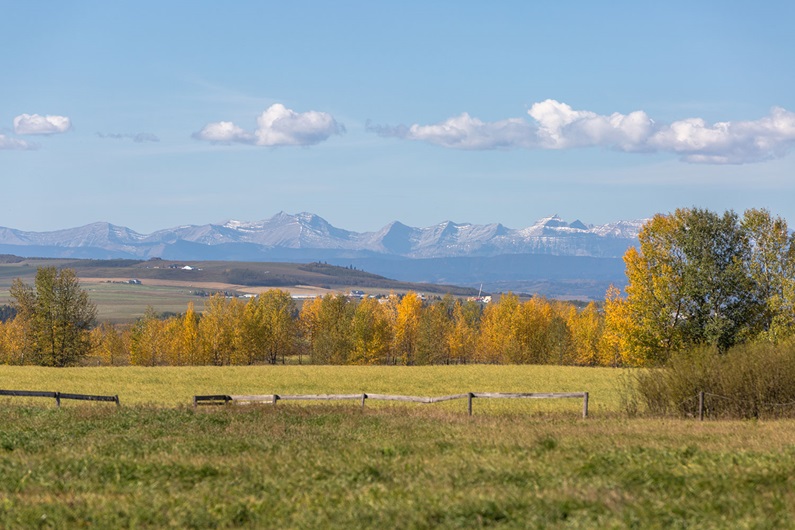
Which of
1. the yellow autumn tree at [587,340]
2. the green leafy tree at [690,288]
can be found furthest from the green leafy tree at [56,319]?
the yellow autumn tree at [587,340]

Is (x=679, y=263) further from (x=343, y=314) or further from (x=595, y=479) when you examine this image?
(x=343, y=314)

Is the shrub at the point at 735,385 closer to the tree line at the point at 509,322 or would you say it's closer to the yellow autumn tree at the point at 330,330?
the tree line at the point at 509,322

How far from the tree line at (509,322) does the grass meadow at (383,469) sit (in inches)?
610

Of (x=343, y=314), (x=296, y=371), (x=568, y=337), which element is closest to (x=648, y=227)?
(x=296, y=371)

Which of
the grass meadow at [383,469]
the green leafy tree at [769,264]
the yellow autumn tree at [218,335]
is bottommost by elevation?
the yellow autumn tree at [218,335]

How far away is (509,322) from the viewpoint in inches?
4973

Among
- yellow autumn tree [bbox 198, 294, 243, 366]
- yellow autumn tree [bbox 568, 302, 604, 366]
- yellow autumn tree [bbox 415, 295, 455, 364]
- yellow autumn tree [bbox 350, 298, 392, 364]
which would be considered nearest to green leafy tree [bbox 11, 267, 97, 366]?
yellow autumn tree [bbox 198, 294, 243, 366]

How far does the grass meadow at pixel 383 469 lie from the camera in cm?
1428

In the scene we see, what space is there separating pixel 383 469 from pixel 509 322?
10883cm

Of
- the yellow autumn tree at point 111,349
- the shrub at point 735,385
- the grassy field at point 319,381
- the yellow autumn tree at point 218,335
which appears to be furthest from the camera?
the yellow autumn tree at point 111,349

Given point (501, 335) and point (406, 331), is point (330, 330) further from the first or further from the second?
point (501, 335)

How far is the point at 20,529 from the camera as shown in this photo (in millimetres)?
14047

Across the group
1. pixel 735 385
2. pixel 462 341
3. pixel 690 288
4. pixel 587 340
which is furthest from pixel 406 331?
pixel 735 385

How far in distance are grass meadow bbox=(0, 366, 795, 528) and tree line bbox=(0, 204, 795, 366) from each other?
50.9 feet
